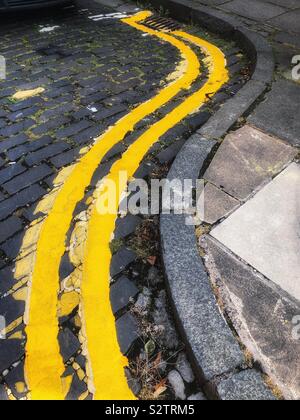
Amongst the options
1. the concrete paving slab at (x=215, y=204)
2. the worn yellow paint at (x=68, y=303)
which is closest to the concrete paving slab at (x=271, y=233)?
the concrete paving slab at (x=215, y=204)

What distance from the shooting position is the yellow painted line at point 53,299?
1.73 metres

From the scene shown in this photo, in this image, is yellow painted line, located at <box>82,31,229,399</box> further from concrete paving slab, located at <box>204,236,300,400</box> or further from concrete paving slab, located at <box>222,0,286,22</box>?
concrete paving slab, located at <box>222,0,286,22</box>

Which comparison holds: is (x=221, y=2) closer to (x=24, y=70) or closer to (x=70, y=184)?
(x=24, y=70)

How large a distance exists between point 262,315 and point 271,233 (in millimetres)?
612

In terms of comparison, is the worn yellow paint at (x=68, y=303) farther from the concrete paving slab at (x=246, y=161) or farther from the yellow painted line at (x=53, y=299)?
the concrete paving slab at (x=246, y=161)

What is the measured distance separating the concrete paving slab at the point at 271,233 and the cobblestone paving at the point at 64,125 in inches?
27.5

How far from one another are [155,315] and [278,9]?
6091mm

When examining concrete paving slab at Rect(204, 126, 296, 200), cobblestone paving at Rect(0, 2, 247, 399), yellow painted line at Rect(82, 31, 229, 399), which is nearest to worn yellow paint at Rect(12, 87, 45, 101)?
cobblestone paving at Rect(0, 2, 247, 399)

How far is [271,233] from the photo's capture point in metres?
2.31

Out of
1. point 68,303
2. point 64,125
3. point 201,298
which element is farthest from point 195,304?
point 64,125

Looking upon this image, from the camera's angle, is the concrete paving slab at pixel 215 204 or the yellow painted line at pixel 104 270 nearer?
the yellow painted line at pixel 104 270

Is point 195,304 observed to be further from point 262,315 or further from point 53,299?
point 53,299

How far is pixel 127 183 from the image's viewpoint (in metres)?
2.81
